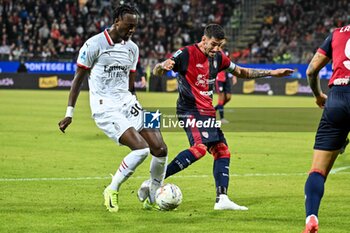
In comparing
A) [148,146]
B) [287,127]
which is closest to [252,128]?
[287,127]

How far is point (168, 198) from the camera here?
28.2ft

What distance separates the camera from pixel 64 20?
147 feet

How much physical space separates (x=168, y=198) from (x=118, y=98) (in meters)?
1.25

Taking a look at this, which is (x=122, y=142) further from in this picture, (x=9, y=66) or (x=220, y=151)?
(x=9, y=66)

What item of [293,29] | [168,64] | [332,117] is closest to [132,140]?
[168,64]

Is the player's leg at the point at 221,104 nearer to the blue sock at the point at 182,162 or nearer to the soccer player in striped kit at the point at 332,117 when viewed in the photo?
the blue sock at the point at 182,162

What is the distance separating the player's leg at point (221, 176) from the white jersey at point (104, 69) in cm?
120

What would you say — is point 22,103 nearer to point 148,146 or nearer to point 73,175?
point 73,175

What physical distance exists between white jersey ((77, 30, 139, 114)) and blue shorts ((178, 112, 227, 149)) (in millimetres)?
820

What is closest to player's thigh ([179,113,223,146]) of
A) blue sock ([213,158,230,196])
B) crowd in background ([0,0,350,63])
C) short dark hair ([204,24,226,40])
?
blue sock ([213,158,230,196])

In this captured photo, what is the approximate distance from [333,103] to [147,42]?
38.0 meters

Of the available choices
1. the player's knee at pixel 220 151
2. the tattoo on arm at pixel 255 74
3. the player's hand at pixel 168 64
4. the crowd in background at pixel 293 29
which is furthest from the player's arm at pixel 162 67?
the crowd in background at pixel 293 29

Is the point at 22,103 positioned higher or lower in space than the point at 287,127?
lower

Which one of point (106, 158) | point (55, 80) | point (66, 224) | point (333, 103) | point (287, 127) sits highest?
point (333, 103)
